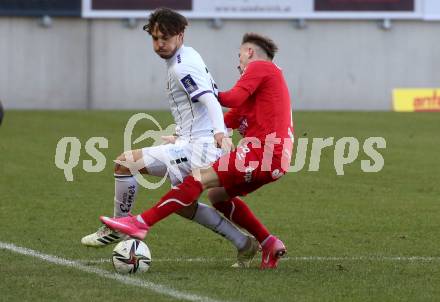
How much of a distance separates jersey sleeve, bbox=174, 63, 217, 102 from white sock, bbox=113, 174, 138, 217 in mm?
762

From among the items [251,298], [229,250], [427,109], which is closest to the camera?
[251,298]

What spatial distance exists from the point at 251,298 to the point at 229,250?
2.51 m

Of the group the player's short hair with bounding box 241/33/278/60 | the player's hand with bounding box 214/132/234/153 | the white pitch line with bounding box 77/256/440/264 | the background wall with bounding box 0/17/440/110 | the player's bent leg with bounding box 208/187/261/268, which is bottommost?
the background wall with bounding box 0/17/440/110

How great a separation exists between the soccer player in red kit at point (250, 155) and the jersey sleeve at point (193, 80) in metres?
0.15

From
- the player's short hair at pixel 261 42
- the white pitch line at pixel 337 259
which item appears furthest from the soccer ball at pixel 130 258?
the player's short hair at pixel 261 42

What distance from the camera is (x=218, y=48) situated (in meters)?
38.8

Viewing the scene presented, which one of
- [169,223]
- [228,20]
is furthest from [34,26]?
[169,223]

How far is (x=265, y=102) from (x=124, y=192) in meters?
1.18

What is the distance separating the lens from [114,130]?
25.2 metres

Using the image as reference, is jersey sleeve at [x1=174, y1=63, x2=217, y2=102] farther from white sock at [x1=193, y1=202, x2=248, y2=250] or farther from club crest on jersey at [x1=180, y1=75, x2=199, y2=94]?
white sock at [x1=193, y1=202, x2=248, y2=250]

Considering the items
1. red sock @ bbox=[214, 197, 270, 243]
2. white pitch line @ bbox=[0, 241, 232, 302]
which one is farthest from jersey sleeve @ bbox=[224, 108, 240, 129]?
white pitch line @ bbox=[0, 241, 232, 302]

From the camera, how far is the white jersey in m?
8.55

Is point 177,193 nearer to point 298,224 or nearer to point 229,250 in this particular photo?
point 229,250

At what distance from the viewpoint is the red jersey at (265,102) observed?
8.61 m
